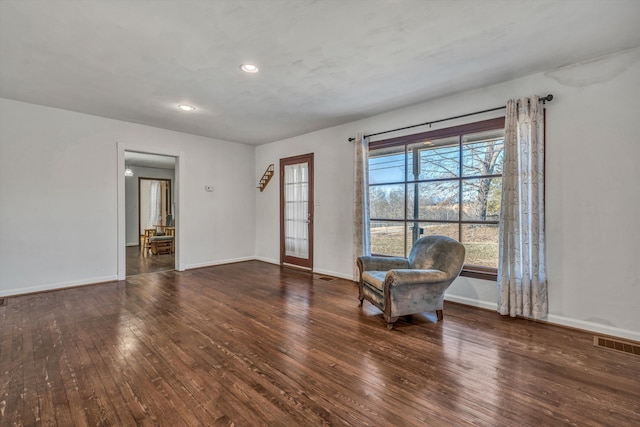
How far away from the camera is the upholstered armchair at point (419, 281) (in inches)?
119

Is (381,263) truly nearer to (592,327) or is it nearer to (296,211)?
(592,327)

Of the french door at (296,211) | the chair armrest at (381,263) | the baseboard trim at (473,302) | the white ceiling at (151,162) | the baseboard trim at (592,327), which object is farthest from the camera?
the white ceiling at (151,162)

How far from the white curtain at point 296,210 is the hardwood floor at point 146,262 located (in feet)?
8.04

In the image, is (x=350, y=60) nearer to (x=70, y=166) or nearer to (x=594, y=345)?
(x=594, y=345)

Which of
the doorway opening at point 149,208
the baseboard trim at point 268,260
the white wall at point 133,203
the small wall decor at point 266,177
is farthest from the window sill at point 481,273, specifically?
the white wall at point 133,203

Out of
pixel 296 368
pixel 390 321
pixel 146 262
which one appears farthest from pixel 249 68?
pixel 146 262

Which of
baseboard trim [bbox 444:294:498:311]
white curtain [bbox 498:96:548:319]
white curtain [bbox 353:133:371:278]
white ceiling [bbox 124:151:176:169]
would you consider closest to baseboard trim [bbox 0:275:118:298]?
white ceiling [bbox 124:151:176:169]

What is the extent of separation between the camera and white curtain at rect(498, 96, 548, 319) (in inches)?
123

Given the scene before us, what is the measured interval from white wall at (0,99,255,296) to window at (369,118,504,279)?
3697 mm

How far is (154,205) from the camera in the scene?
9672 millimetres

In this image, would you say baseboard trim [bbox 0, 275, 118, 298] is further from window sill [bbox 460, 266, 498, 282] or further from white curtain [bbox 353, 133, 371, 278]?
window sill [bbox 460, 266, 498, 282]

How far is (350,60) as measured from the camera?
9.57 feet

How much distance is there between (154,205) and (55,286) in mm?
5683

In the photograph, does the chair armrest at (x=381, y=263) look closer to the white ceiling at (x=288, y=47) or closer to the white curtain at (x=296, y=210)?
the white ceiling at (x=288, y=47)
